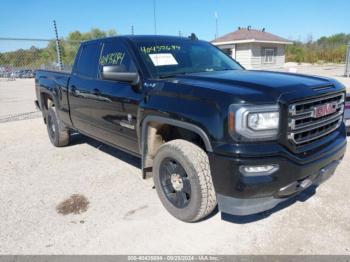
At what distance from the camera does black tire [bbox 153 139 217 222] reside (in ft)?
9.40

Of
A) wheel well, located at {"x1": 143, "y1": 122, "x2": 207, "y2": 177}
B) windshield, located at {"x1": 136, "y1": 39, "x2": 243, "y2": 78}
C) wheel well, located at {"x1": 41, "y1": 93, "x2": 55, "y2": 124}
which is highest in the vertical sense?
windshield, located at {"x1": 136, "y1": 39, "x2": 243, "y2": 78}

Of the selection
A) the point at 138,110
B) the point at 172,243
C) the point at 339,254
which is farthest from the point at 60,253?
the point at 339,254

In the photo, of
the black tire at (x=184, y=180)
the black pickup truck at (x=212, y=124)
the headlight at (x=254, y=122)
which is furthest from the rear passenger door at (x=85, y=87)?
the headlight at (x=254, y=122)

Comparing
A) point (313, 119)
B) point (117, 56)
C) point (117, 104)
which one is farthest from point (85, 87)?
point (313, 119)

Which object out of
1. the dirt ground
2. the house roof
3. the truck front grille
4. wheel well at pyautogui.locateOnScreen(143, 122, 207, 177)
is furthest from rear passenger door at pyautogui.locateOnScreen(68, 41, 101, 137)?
the house roof

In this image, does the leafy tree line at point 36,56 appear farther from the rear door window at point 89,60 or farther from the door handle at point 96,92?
the door handle at point 96,92

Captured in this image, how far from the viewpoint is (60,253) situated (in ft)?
9.21

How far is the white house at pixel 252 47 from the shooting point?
24922mm

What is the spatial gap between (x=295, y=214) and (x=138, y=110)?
201cm

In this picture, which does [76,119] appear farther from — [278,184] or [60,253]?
[278,184]

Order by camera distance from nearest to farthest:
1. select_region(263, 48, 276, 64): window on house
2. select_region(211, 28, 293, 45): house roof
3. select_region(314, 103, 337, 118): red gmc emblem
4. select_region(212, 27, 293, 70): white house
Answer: select_region(314, 103, 337, 118): red gmc emblem → select_region(211, 28, 293, 45): house roof → select_region(212, 27, 293, 70): white house → select_region(263, 48, 276, 64): window on house

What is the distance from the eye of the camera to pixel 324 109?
2.89 meters

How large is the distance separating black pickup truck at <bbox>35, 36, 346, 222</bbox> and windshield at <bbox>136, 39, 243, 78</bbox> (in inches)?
0.6

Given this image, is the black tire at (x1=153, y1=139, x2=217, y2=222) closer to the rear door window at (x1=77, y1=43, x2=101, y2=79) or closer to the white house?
the rear door window at (x1=77, y1=43, x2=101, y2=79)
